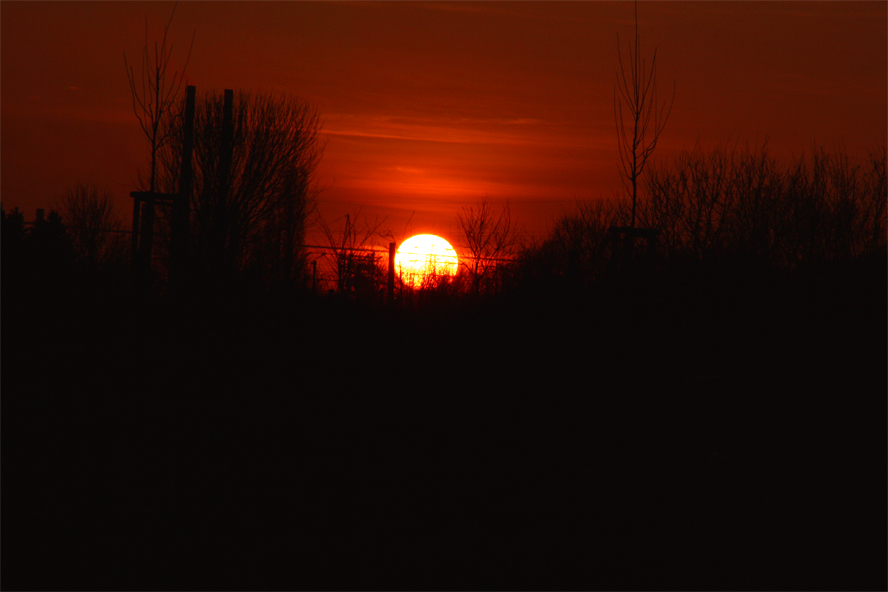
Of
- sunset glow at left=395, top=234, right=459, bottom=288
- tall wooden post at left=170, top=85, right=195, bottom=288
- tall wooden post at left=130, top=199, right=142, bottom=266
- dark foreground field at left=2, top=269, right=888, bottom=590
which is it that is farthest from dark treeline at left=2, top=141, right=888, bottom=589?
sunset glow at left=395, top=234, right=459, bottom=288

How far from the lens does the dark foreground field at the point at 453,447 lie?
13.8 ft

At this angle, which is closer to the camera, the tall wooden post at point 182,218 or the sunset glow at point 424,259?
the tall wooden post at point 182,218

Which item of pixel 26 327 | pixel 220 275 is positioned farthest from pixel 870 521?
pixel 220 275

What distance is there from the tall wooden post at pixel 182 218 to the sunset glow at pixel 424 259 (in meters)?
5.26

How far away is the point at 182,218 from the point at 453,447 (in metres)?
7.71

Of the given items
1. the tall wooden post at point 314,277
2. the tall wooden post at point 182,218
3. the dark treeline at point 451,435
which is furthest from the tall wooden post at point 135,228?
the tall wooden post at point 314,277

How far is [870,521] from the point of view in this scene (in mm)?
4430

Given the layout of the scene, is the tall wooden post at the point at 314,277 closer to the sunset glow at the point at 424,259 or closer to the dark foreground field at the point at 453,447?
the sunset glow at the point at 424,259

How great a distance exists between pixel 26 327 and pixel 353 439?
313cm

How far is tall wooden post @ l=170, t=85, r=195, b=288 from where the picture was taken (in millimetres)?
10453

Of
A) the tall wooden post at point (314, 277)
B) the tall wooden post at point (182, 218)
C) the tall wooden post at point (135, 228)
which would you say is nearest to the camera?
the tall wooden post at point (182, 218)

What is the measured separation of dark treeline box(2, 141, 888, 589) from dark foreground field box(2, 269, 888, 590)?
0.08ft

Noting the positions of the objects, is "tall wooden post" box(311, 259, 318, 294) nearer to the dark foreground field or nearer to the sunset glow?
the sunset glow

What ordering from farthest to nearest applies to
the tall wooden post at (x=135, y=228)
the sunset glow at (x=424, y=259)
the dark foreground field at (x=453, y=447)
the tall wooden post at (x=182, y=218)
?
the sunset glow at (x=424, y=259) → the tall wooden post at (x=135, y=228) → the tall wooden post at (x=182, y=218) → the dark foreground field at (x=453, y=447)
